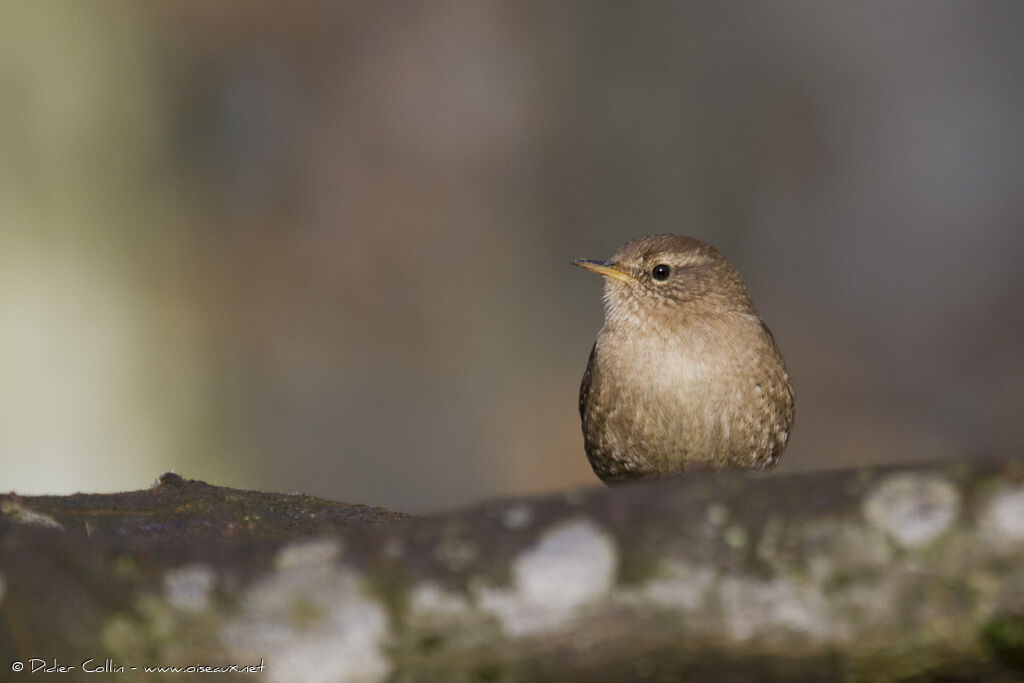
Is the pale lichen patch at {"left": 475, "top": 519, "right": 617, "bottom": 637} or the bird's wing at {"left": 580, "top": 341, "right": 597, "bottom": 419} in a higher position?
the bird's wing at {"left": 580, "top": 341, "right": 597, "bottom": 419}

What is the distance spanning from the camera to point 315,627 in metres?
2.12

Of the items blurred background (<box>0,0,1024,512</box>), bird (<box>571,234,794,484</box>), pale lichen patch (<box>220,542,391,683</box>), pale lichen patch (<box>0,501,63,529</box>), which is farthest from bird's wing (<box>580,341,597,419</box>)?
blurred background (<box>0,0,1024,512</box>)

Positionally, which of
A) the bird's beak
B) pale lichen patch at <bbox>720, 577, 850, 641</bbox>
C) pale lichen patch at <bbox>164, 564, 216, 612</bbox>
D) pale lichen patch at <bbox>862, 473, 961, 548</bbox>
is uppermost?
the bird's beak

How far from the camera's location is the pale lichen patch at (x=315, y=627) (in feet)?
6.91

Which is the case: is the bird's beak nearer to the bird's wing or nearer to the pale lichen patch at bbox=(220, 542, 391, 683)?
the bird's wing

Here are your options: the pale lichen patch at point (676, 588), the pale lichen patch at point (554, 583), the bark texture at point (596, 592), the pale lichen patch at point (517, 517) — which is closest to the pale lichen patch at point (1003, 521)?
the bark texture at point (596, 592)

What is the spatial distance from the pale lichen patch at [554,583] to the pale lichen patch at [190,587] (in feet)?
1.55

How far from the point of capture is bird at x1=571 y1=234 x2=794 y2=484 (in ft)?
13.4

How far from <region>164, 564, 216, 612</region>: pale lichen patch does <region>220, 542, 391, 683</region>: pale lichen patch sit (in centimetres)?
6

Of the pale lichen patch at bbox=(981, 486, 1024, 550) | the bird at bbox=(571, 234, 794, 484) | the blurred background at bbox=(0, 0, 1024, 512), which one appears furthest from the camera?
the blurred background at bbox=(0, 0, 1024, 512)

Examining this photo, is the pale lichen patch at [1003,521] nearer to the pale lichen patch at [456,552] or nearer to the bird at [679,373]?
the pale lichen patch at [456,552]

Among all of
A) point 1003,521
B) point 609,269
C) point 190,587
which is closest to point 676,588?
point 1003,521

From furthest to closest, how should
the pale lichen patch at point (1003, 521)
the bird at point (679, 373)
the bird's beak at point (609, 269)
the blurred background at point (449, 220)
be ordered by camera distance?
1. the blurred background at point (449, 220)
2. the bird's beak at point (609, 269)
3. the bird at point (679, 373)
4. the pale lichen patch at point (1003, 521)

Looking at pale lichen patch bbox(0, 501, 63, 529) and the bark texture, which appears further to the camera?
pale lichen patch bbox(0, 501, 63, 529)
